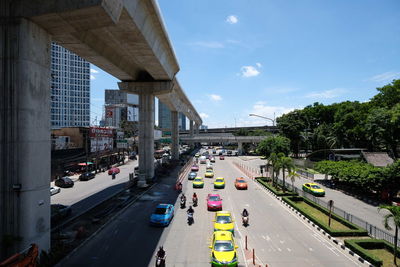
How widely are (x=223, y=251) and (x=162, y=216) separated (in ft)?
20.3

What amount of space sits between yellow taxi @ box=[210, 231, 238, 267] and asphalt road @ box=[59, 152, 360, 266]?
74 centimetres

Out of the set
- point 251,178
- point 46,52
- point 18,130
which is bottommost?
point 251,178

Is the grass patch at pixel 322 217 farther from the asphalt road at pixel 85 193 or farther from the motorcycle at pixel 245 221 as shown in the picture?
the asphalt road at pixel 85 193

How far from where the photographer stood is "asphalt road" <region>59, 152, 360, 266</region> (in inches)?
455

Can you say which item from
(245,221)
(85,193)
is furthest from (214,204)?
(85,193)

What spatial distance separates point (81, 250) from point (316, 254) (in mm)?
12338

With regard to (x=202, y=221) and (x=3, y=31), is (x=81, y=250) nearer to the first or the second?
(x=202, y=221)

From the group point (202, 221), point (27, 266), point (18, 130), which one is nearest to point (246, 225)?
point (202, 221)

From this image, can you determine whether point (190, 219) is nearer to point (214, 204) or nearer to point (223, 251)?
point (214, 204)

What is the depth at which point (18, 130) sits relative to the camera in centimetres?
1056

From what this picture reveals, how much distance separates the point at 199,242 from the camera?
13.6 metres

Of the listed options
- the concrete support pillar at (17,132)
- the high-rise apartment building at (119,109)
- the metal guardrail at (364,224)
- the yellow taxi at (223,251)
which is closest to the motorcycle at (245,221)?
the yellow taxi at (223,251)

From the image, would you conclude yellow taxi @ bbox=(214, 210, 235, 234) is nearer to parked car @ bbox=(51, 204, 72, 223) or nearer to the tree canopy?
parked car @ bbox=(51, 204, 72, 223)

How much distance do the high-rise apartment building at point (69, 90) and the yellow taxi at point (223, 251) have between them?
12805 cm
